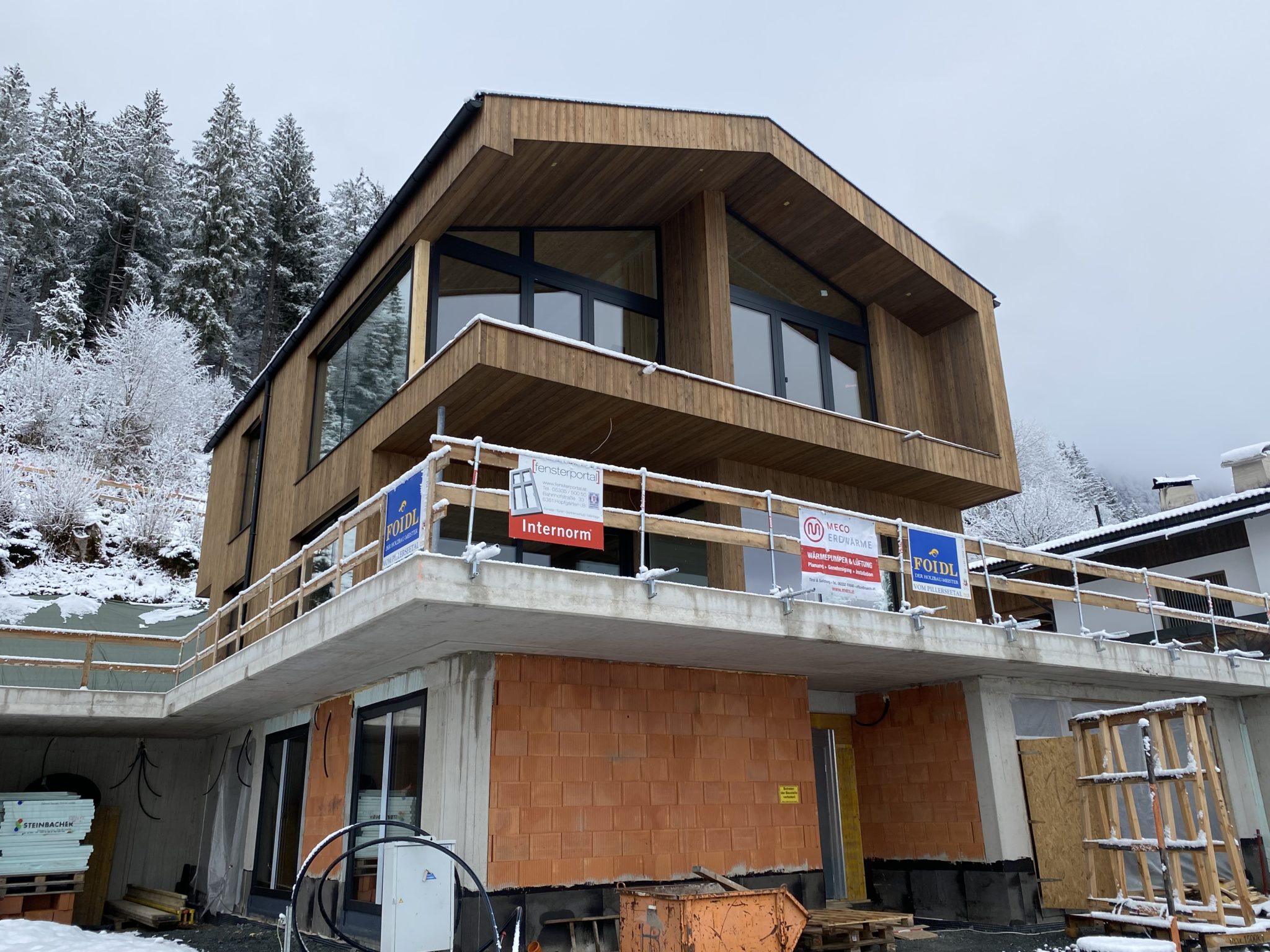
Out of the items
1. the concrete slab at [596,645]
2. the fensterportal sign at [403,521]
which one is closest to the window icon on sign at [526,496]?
the concrete slab at [596,645]

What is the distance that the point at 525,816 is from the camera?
30.8ft

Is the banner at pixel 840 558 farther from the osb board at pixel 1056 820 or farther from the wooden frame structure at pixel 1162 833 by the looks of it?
the osb board at pixel 1056 820

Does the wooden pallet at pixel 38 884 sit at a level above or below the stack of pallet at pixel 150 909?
above

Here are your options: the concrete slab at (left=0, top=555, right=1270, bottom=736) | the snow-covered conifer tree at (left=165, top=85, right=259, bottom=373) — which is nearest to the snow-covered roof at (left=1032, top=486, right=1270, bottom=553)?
the concrete slab at (left=0, top=555, right=1270, bottom=736)

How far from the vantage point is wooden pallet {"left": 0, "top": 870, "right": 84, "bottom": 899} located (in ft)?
45.4

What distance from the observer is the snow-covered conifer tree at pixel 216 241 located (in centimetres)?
4378

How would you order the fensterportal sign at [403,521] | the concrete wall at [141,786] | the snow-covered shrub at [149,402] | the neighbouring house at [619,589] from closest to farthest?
1. the fensterportal sign at [403,521]
2. the neighbouring house at [619,589]
3. the concrete wall at [141,786]
4. the snow-covered shrub at [149,402]

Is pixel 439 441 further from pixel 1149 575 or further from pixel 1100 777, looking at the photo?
pixel 1149 575

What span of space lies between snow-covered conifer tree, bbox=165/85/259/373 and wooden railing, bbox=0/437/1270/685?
29.4 metres

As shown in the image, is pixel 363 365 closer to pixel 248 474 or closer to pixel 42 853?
pixel 248 474

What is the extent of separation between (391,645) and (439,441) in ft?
7.48

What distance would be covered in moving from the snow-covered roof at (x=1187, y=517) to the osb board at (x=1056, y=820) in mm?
7872

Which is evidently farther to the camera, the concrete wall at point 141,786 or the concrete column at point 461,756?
the concrete wall at point 141,786

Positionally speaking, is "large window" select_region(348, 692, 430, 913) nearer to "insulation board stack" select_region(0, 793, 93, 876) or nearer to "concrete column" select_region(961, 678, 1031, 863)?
"insulation board stack" select_region(0, 793, 93, 876)
